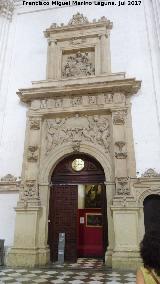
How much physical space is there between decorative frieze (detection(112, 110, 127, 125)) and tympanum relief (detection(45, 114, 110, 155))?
0.32 metres

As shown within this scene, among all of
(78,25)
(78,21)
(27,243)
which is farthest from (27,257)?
(78,21)

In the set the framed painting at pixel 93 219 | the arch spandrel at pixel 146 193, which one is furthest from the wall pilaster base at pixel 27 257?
the framed painting at pixel 93 219

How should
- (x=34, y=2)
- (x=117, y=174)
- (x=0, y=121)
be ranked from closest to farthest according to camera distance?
(x=117, y=174) → (x=0, y=121) → (x=34, y=2)

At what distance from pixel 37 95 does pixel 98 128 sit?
6.80 ft

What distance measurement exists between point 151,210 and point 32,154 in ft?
11.4

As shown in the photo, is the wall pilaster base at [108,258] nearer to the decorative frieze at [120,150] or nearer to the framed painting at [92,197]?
the decorative frieze at [120,150]

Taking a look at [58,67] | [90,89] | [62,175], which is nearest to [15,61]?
[58,67]

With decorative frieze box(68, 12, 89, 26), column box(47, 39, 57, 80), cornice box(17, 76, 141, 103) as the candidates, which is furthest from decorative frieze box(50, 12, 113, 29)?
cornice box(17, 76, 141, 103)

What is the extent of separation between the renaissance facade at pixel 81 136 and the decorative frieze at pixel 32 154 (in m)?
0.03

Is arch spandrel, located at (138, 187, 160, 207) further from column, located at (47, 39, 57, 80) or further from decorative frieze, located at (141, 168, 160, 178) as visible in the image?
column, located at (47, 39, 57, 80)

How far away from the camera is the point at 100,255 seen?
8562mm

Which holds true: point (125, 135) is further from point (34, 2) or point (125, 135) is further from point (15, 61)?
point (34, 2)

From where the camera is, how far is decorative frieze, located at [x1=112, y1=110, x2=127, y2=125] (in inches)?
287

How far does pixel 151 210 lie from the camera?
6.62m
